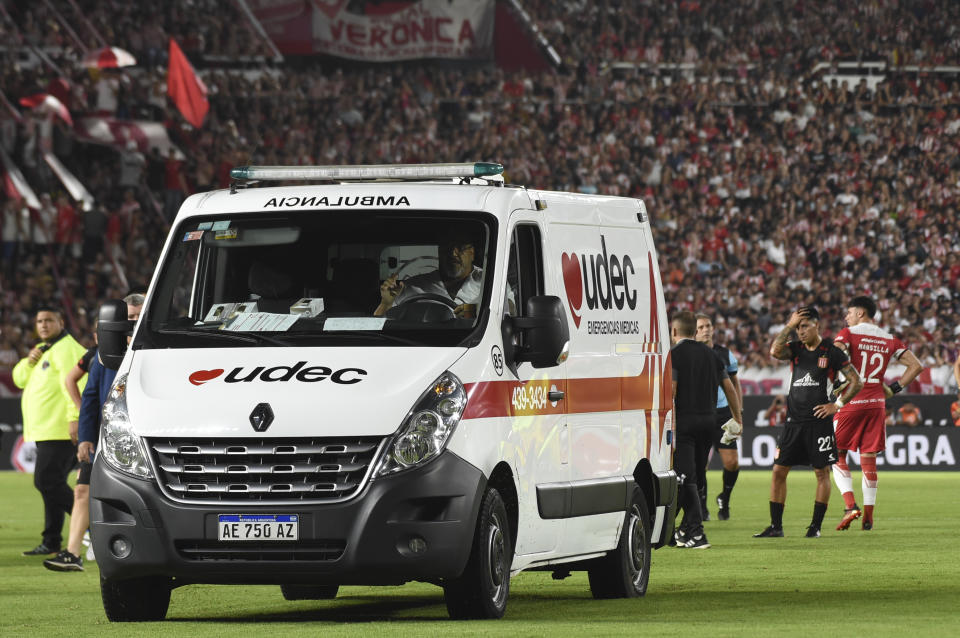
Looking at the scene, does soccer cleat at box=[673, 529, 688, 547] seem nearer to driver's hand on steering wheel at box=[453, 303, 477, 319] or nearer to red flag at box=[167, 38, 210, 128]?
driver's hand on steering wheel at box=[453, 303, 477, 319]

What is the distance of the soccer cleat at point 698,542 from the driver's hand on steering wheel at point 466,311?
284 inches

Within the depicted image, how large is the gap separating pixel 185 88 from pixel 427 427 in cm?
3231

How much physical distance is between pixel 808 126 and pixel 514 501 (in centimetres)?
3629

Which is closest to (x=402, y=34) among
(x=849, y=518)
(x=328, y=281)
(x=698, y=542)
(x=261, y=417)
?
(x=849, y=518)

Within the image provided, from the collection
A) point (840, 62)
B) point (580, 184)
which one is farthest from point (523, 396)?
point (840, 62)

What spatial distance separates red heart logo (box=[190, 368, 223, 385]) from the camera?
388 inches

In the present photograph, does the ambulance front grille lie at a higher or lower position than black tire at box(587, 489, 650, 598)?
higher

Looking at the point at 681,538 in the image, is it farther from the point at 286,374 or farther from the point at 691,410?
the point at 286,374

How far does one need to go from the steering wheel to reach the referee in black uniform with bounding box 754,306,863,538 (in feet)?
26.7

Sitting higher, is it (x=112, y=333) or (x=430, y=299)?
(x=430, y=299)

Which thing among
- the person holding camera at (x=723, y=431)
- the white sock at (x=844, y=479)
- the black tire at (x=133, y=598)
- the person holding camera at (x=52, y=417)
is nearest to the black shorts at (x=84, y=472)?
the person holding camera at (x=52, y=417)

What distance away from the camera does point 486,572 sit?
999cm

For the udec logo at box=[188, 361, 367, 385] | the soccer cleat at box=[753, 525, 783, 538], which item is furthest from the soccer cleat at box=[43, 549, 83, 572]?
the soccer cleat at box=[753, 525, 783, 538]

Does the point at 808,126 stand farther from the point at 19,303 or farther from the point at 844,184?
the point at 19,303
